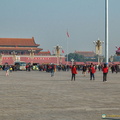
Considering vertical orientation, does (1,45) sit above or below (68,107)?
above

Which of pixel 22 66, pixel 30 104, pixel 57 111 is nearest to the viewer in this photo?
pixel 57 111

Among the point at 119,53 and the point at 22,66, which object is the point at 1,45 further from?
the point at 119,53

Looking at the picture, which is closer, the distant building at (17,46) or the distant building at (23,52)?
the distant building at (23,52)

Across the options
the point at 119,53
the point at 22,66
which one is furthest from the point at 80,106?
the point at 22,66

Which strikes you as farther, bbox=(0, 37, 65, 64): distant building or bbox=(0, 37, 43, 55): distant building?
bbox=(0, 37, 43, 55): distant building

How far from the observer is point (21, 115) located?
848 cm

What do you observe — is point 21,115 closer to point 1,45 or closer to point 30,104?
point 30,104

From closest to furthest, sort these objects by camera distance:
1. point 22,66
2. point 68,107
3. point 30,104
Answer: point 68,107 < point 30,104 < point 22,66

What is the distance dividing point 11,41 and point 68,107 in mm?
98697

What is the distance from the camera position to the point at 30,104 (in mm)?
10648

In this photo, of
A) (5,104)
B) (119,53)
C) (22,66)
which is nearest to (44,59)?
(22,66)

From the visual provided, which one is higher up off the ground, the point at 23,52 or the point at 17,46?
the point at 17,46

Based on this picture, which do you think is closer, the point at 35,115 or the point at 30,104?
the point at 35,115

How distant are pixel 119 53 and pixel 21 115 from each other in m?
48.6
